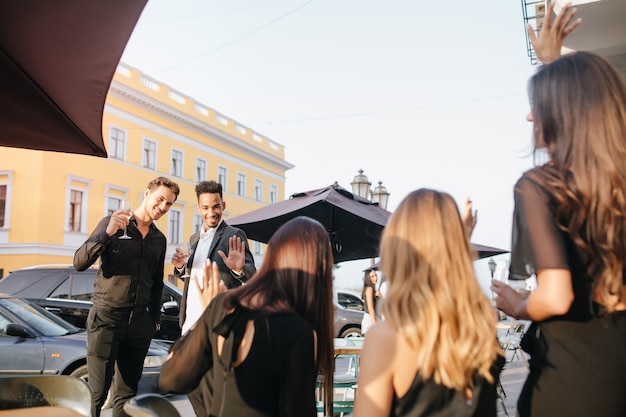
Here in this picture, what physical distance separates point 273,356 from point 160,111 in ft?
116

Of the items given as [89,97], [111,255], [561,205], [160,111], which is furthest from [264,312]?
[160,111]

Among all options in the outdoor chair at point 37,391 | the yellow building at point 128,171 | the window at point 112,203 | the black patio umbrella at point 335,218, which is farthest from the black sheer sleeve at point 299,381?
the window at point 112,203

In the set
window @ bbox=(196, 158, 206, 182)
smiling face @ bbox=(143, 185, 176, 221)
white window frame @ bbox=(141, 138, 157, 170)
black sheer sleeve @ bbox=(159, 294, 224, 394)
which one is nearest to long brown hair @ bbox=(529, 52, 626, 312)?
black sheer sleeve @ bbox=(159, 294, 224, 394)

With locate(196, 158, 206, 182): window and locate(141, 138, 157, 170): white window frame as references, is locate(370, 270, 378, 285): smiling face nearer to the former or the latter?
locate(141, 138, 157, 170): white window frame

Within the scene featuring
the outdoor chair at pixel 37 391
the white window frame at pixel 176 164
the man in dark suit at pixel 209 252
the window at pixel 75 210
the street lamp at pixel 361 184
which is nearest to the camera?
the outdoor chair at pixel 37 391

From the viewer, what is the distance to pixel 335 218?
7.37 metres

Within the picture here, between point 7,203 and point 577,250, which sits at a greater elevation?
point 7,203

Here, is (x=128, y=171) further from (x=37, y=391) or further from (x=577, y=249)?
(x=577, y=249)

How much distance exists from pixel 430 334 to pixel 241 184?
4323 centimetres

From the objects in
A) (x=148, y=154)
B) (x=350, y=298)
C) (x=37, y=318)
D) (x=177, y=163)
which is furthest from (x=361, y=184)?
(x=177, y=163)

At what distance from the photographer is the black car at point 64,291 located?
9227mm

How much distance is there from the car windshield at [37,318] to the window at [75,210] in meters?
23.5

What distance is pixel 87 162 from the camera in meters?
30.4

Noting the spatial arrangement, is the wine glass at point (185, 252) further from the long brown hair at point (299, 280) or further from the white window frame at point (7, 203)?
the white window frame at point (7, 203)
